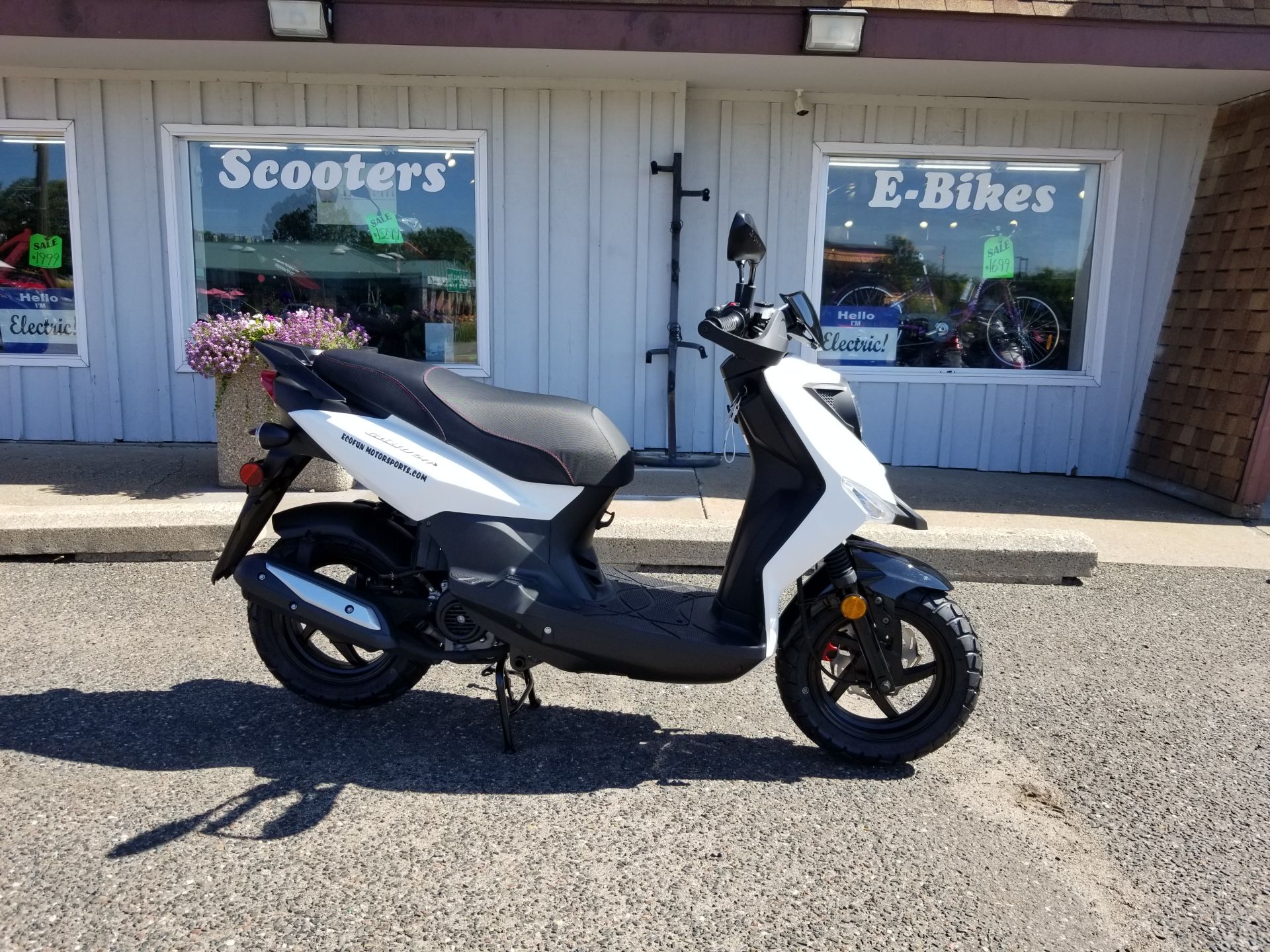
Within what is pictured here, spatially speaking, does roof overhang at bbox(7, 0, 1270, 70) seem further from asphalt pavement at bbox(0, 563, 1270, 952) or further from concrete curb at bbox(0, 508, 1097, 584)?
asphalt pavement at bbox(0, 563, 1270, 952)

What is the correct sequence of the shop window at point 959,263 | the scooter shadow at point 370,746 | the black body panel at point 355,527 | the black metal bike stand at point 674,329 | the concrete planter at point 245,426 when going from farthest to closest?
the shop window at point 959,263, the black metal bike stand at point 674,329, the concrete planter at point 245,426, the black body panel at point 355,527, the scooter shadow at point 370,746

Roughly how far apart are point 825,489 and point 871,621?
0.42 m

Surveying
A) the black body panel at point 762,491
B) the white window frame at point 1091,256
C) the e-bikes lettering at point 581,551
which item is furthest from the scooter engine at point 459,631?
the white window frame at point 1091,256

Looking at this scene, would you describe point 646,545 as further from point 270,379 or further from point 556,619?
point 270,379

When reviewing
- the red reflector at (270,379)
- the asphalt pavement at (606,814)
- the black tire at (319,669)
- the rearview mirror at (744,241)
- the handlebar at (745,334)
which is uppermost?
the rearview mirror at (744,241)

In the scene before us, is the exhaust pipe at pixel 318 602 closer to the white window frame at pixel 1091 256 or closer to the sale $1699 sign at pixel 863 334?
the white window frame at pixel 1091 256

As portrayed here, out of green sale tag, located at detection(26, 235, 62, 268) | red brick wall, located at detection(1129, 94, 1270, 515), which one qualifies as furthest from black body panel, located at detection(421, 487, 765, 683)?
green sale tag, located at detection(26, 235, 62, 268)

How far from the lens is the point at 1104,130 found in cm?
712

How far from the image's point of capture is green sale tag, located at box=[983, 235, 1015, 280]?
292 inches

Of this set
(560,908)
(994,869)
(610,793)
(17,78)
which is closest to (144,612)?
(610,793)

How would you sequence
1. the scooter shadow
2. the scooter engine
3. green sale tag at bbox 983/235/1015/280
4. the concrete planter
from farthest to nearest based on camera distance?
green sale tag at bbox 983/235/1015/280 < the concrete planter < the scooter engine < the scooter shadow

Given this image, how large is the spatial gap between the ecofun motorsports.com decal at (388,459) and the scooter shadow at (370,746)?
2.85 ft

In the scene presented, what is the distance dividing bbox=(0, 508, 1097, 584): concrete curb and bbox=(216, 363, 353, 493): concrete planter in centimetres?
82

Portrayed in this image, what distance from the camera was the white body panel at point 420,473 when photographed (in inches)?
117
